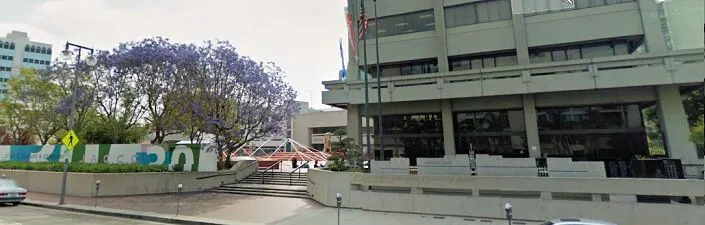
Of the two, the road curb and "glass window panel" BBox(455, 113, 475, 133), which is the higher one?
"glass window panel" BBox(455, 113, 475, 133)

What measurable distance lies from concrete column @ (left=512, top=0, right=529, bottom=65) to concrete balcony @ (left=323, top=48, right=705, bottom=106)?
1.93 meters

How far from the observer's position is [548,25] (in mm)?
19641

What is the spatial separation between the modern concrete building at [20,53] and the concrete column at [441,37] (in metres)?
102

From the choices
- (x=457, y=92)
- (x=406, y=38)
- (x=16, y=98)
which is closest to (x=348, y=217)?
(x=457, y=92)

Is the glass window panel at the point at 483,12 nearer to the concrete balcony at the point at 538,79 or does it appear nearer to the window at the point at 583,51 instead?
the window at the point at 583,51

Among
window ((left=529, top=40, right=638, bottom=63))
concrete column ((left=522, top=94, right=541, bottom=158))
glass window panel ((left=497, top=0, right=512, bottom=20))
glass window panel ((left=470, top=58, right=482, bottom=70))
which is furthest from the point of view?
glass window panel ((left=470, top=58, right=482, bottom=70))

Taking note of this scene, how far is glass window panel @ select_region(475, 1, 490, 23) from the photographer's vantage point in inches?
837

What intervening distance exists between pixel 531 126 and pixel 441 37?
7523mm

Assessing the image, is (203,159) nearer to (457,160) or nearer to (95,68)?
(95,68)

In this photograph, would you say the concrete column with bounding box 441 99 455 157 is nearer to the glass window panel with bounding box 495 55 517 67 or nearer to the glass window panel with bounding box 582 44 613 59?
the glass window panel with bounding box 495 55 517 67

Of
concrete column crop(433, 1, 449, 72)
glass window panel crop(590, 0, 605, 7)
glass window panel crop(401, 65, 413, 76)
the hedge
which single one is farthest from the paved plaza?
glass window panel crop(590, 0, 605, 7)

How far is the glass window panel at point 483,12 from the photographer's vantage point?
2125 centimetres

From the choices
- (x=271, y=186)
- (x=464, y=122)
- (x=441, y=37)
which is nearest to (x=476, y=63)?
(x=441, y=37)

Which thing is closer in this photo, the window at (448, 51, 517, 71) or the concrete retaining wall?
the concrete retaining wall
